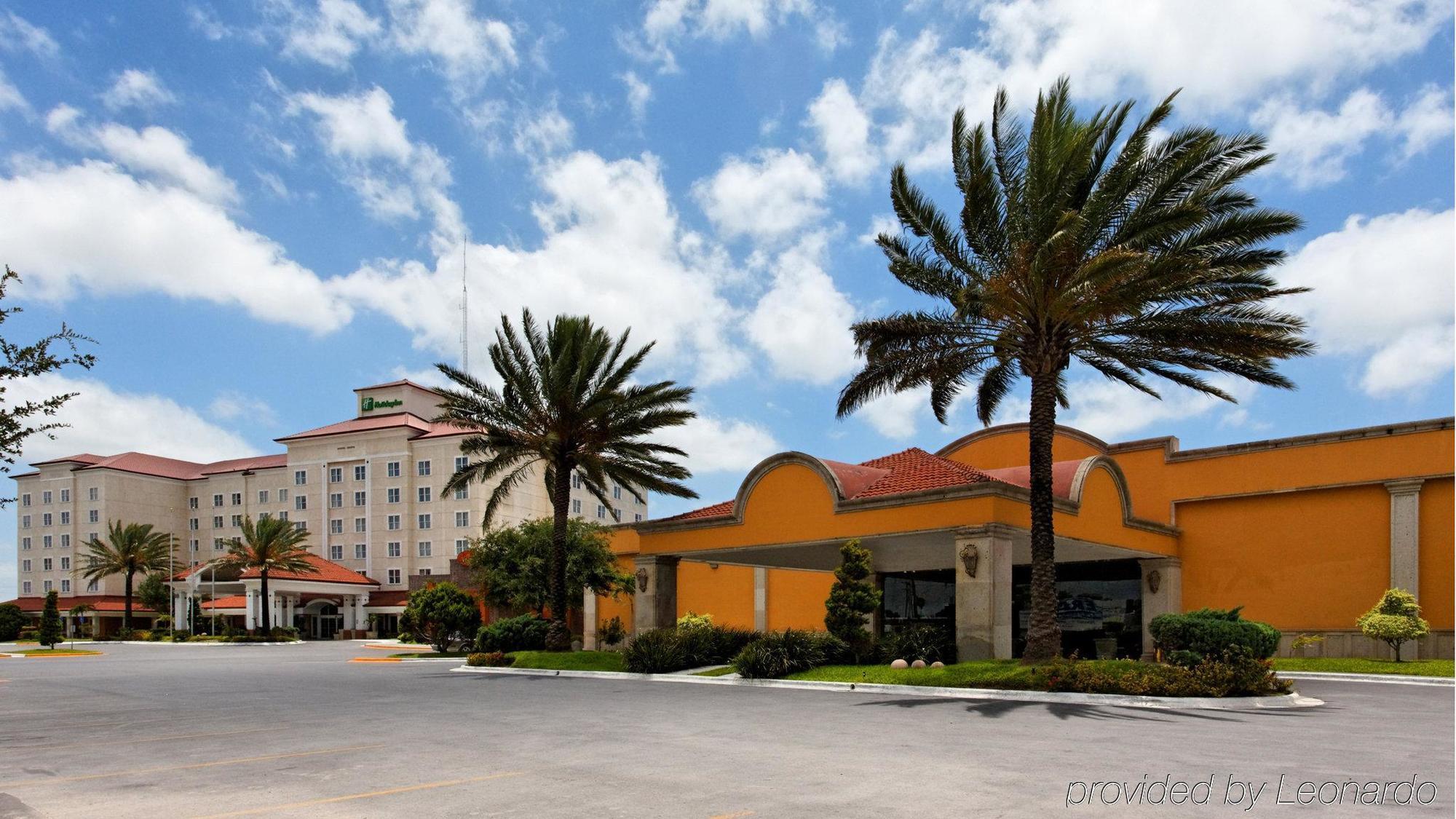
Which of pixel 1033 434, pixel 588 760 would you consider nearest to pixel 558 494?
pixel 1033 434

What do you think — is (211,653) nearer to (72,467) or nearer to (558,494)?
(558,494)

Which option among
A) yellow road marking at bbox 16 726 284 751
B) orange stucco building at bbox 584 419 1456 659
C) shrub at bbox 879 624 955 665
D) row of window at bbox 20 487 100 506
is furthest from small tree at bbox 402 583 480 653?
row of window at bbox 20 487 100 506

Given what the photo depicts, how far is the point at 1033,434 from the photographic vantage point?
2297 centimetres

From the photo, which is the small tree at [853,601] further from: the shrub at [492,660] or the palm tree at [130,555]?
the palm tree at [130,555]

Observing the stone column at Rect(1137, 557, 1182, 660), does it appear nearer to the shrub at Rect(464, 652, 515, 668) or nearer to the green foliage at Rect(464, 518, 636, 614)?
the green foliage at Rect(464, 518, 636, 614)

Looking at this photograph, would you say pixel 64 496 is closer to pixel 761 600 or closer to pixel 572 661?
pixel 761 600

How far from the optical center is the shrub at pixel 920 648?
2492 centimetres

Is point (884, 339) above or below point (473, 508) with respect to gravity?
above

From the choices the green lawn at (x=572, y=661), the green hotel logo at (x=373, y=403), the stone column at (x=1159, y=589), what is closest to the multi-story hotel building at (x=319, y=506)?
the green hotel logo at (x=373, y=403)

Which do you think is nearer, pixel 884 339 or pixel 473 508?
pixel 884 339

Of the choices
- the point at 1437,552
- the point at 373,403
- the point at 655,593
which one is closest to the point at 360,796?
the point at 655,593

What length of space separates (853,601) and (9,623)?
251ft

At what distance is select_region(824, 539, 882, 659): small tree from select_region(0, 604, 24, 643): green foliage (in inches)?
2956

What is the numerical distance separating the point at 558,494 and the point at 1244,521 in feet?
72.1
